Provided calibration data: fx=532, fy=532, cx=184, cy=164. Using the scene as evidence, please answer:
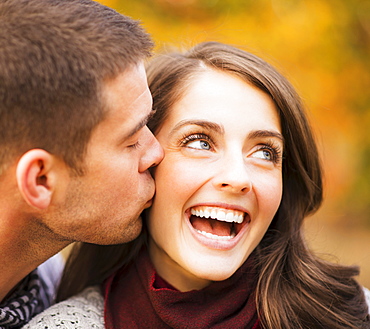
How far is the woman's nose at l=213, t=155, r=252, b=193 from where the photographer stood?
2.49 m

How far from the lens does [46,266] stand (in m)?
3.47

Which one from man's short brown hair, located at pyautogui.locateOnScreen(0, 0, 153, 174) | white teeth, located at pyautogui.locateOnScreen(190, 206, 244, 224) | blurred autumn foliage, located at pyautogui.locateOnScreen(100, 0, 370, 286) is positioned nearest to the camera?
man's short brown hair, located at pyautogui.locateOnScreen(0, 0, 153, 174)

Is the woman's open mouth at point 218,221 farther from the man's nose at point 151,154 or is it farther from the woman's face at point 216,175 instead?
the man's nose at point 151,154

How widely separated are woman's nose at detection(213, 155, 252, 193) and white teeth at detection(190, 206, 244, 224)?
133 mm

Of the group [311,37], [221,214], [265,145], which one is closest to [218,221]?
[221,214]

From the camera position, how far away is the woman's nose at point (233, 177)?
8.16 feet

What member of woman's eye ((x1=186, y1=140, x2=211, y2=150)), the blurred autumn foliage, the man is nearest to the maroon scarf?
the man

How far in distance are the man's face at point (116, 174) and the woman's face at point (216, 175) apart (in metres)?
0.11

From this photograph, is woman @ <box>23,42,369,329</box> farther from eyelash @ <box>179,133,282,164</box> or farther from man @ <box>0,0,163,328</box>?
man @ <box>0,0,163,328</box>

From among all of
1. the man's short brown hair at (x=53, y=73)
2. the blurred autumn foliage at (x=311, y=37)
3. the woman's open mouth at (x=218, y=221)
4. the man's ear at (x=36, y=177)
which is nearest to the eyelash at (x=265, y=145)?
the woman's open mouth at (x=218, y=221)

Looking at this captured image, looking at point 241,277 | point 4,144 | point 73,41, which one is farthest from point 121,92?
point 241,277

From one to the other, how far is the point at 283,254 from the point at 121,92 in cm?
127

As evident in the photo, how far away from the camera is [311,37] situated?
6000mm

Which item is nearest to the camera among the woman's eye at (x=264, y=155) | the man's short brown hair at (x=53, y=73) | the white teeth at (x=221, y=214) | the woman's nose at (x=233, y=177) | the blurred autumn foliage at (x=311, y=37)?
the man's short brown hair at (x=53, y=73)
